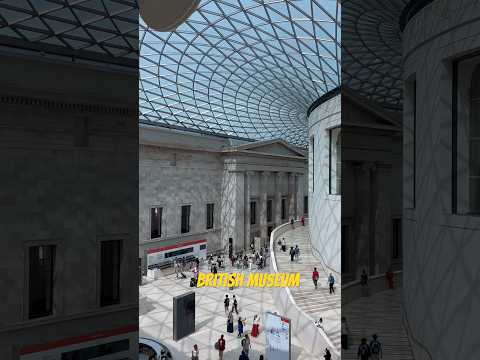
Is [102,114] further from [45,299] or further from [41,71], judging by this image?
[45,299]

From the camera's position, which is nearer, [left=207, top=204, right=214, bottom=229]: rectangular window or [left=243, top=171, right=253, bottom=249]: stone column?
[left=207, top=204, right=214, bottom=229]: rectangular window

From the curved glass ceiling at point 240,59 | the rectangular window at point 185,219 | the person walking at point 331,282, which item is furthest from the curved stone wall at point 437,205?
the rectangular window at point 185,219

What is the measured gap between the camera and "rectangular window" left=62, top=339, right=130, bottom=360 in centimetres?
540

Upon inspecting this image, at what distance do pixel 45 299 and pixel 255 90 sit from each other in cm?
4011

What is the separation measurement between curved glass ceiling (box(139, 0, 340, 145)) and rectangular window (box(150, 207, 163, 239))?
14345 mm

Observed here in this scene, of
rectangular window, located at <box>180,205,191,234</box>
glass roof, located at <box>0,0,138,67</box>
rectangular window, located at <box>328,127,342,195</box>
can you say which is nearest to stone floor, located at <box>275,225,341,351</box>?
rectangular window, located at <box>328,127,342,195</box>

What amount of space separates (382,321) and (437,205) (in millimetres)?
2205

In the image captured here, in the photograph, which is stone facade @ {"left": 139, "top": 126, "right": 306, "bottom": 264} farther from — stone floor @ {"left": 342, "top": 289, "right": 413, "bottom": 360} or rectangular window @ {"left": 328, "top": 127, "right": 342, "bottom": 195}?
stone floor @ {"left": 342, "top": 289, "right": 413, "bottom": 360}

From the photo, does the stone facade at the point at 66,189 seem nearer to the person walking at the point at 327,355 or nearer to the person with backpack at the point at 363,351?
the person with backpack at the point at 363,351

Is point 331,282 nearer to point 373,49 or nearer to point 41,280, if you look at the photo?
point 373,49

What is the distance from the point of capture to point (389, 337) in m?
5.31

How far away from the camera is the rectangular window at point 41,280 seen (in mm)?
5117

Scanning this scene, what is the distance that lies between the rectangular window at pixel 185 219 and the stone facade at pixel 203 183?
1.74ft

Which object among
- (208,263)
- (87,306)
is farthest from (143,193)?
(87,306)
